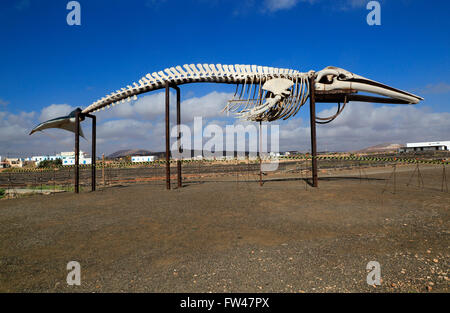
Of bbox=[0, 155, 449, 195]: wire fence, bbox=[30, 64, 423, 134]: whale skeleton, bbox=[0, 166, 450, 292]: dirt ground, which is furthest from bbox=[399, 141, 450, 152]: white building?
bbox=[0, 166, 450, 292]: dirt ground

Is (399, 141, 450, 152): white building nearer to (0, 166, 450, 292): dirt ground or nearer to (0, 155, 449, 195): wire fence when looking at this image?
(0, 155, 449, 195): wire fence

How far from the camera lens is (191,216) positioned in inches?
288

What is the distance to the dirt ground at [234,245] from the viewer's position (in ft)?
11.7

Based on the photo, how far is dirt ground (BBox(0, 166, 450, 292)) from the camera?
3.56 m

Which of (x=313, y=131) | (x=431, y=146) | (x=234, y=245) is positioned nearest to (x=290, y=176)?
(x=313, y=131)

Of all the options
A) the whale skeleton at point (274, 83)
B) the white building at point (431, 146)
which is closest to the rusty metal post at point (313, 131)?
the whale skeleton at point (274, 83)

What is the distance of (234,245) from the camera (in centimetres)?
497

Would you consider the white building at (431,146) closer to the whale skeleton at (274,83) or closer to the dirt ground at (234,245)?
the whale skeleton at (274,83)

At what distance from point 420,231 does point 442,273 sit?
2.21 meters

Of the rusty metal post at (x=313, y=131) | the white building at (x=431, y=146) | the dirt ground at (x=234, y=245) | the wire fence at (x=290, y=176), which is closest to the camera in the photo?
the dirt ground at (x=234, y=245)

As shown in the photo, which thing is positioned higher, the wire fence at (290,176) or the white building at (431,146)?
the white building at (431,146)
